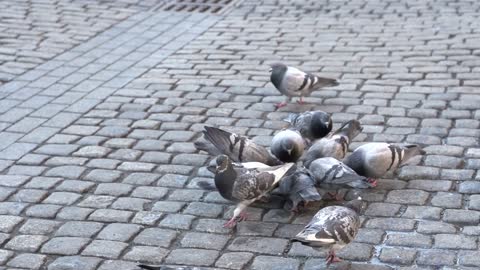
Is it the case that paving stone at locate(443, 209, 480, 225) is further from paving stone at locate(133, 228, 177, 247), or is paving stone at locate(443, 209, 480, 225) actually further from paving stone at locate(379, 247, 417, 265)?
paving stone at locate(133, 228, 177, 247)

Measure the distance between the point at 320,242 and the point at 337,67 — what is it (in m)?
4.70

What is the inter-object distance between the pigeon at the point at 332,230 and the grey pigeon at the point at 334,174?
0.60 metres

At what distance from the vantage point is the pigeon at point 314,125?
6.68 meters

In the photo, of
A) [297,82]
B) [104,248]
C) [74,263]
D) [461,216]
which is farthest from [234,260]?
[297,82]

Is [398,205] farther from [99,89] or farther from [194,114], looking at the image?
[99,89]

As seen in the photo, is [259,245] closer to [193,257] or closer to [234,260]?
[234,260]

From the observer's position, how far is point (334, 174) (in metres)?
5.81

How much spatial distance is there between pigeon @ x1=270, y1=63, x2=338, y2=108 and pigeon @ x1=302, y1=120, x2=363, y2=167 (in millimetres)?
1446

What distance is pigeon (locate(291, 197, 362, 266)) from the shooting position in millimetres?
4785

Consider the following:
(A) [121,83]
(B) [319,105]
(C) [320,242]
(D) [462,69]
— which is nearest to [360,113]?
(B) [319,105]

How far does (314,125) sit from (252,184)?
1.22m

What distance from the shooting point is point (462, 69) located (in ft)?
29.5

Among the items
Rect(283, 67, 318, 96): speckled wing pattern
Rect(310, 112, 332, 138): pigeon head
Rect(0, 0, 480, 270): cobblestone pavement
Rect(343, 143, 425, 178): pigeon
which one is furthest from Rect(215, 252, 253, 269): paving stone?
Rect(283, 67, 318, 96): speckled wing pattern

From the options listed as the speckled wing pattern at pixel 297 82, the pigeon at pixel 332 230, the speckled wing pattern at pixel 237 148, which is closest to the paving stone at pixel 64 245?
the speckled wing pattern at pixel 237 148
